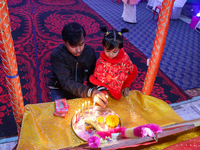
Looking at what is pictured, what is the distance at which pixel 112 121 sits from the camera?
1.16 meters

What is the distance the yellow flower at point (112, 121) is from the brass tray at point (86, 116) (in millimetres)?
31

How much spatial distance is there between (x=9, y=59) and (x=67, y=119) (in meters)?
0.54

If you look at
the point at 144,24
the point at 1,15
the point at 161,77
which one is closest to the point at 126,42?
the point at 161,77

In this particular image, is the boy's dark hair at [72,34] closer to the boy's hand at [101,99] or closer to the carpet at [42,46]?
the boy's hand at [101,99]

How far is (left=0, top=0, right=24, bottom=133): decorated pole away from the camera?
0.90m

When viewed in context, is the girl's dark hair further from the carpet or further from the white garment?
the white garment

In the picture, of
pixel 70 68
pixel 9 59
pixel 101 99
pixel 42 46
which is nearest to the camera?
pixel 9 59

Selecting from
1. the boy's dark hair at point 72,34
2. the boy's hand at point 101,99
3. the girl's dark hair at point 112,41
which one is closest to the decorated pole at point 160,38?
the girl's dark hair at point 112,41

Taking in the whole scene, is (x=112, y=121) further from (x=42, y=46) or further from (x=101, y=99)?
(x=42, y=46)

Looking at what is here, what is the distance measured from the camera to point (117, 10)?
6.59 meters

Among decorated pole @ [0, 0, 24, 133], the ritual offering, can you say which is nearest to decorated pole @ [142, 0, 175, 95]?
the ritual offering

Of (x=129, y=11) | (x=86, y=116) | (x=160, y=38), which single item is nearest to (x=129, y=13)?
(x=129, y=11)

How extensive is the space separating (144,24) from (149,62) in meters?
4.49

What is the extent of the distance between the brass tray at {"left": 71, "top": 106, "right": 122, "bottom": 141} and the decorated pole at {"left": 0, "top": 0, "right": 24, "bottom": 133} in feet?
1.32
